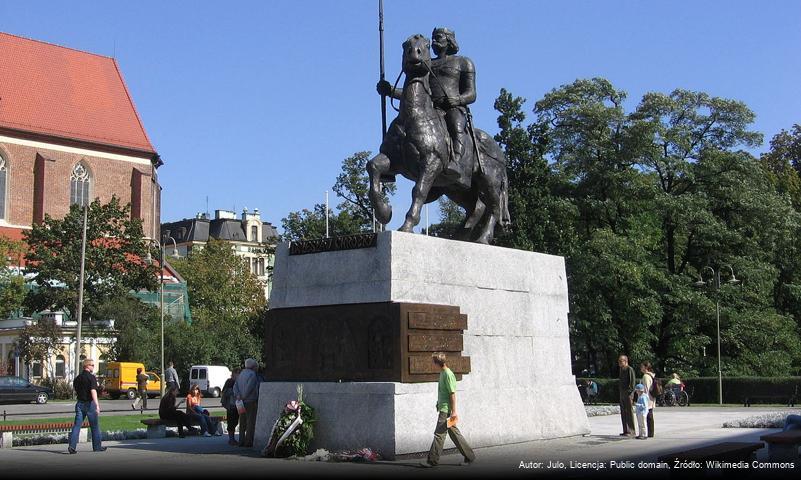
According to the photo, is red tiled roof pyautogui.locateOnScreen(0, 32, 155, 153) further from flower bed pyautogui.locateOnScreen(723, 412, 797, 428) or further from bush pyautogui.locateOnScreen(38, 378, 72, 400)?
flower bed pyautogui.locateOnScreen(723, 412, 797, 428)

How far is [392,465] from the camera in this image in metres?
12.3

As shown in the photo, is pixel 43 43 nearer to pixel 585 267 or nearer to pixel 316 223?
pixel 316 223

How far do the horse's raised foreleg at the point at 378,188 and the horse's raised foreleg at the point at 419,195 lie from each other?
1.11ft

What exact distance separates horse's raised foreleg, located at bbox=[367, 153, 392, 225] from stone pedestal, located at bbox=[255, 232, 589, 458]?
1.06 metres

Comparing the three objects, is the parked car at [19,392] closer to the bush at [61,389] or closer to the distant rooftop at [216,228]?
the bush at [61,389]

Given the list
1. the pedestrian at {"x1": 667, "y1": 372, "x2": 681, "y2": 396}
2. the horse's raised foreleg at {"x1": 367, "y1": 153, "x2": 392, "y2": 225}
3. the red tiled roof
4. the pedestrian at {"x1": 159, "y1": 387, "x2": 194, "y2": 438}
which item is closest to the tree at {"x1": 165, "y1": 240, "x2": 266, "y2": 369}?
the red tiled roof

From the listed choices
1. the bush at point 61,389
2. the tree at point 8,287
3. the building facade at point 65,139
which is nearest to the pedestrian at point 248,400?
the bush at point 61,389

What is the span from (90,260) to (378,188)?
149 ft

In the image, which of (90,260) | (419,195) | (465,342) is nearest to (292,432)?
(465,342)

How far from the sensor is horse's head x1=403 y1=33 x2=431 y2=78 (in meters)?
15.3

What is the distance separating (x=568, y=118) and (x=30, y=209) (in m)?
42.2

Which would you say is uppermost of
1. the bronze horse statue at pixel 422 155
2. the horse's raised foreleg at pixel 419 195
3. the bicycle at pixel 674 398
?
the bronze horse statue at pixel 422 155

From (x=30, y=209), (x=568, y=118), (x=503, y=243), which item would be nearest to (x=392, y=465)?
(x=503, y=243)

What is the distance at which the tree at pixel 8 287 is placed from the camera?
177 feet
